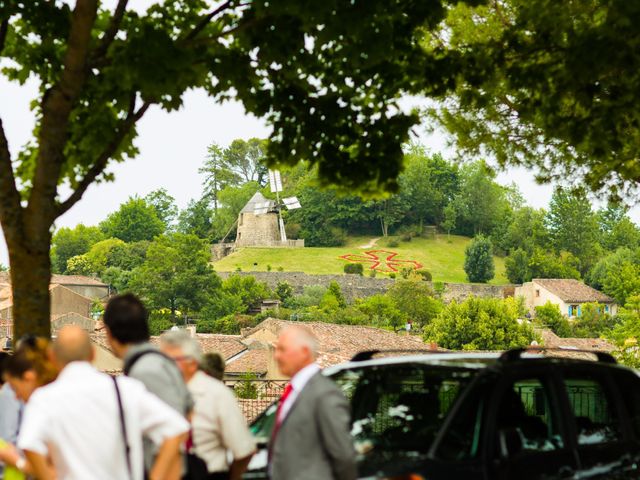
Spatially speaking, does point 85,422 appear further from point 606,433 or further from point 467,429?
point 606,433

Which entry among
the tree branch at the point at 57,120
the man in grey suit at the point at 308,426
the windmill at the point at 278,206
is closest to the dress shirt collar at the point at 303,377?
the man in grey suit at the point at 308,426

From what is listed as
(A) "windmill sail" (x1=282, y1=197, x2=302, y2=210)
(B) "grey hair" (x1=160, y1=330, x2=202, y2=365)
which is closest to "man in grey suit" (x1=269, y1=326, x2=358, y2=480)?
(B) "grey hair" (x1=160, y1=330, x2=202, y2=365)

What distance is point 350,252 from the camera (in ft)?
535

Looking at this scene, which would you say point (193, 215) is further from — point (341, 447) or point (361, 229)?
point (341, 447)

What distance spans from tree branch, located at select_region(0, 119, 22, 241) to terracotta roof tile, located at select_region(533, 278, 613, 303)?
130682mm

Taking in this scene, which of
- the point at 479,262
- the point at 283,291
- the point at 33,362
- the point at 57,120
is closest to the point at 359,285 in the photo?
the point at 283,291

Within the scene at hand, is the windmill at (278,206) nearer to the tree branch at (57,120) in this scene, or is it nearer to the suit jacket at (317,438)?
A: the tree branch at (57,120)

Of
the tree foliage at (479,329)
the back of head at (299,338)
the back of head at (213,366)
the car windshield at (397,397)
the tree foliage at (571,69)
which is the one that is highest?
the tree foliage at (571,69)

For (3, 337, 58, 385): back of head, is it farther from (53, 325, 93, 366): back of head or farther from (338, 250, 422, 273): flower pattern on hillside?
(338, 250, 422, 273): flower pattern on hillside

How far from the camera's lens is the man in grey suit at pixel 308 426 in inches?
190

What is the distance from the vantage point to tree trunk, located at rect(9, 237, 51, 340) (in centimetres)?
862

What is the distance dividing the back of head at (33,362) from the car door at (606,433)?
309 centimetres

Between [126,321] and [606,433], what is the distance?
11.6ft

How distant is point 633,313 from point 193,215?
113m
